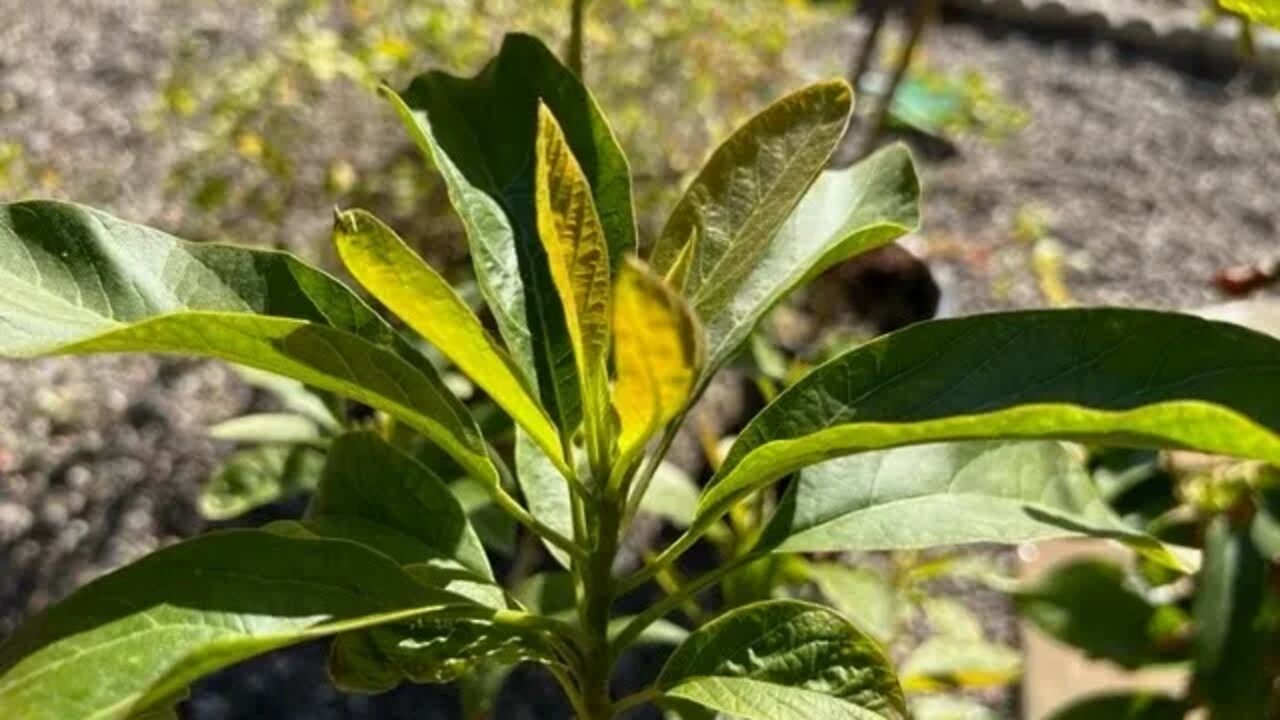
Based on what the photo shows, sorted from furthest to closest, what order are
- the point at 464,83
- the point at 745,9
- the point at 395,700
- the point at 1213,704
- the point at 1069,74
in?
the point at 1069,74
the point at 745,9
the point at 395,700
the point at 1213,704
the point at 464,83

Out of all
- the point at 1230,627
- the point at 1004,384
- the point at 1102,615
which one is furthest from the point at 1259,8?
the point at 1102,615

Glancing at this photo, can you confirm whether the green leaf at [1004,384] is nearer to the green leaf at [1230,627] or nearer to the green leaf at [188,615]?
the green leaf at [188,615]

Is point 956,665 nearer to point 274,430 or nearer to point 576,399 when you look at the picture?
point 274,430

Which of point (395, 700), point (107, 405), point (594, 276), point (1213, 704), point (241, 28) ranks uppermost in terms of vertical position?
point (594, 276)

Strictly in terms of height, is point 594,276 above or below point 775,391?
above

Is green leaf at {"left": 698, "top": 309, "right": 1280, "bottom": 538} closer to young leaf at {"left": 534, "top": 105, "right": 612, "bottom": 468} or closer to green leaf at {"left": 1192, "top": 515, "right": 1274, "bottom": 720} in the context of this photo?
young leaf at {"left": 534, "top": 105, "right": 612, "bottom": 468}

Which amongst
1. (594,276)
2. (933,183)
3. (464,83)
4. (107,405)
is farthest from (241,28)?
(594,276)

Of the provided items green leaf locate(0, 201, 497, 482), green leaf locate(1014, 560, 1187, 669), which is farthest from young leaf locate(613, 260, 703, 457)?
green leaf locate(1014, 560, 1187, 669)

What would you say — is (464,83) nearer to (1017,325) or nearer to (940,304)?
(1017,325)
